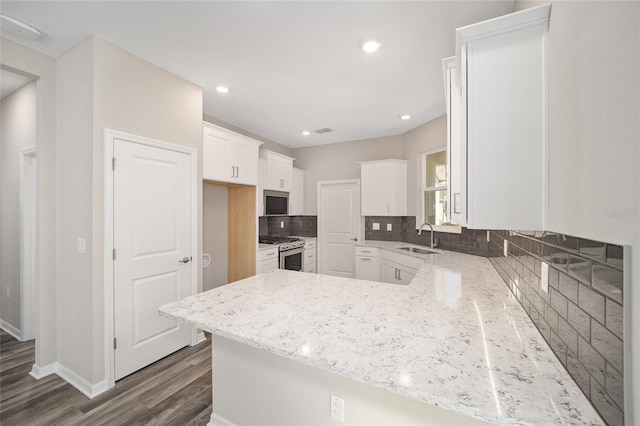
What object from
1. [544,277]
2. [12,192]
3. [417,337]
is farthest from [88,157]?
[544,277]

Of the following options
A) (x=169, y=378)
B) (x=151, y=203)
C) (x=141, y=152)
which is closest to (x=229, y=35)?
(x=141, y=152)

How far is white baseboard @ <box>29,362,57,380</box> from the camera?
2154mm

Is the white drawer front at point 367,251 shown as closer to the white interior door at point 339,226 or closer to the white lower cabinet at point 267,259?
the white interior door at point 339,226

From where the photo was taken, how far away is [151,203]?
230cm

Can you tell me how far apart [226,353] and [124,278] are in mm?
1253

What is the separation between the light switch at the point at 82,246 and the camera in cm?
200

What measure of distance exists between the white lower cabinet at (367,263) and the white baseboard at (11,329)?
423 cm

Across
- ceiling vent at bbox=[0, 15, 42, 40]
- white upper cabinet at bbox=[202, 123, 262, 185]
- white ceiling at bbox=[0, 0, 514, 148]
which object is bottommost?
white upper cabinet at bbox=[202, 123, 262, 185]

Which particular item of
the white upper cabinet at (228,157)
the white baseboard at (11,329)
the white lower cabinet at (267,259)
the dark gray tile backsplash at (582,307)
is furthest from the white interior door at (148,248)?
the dark gray tile backsplash at (582,307)

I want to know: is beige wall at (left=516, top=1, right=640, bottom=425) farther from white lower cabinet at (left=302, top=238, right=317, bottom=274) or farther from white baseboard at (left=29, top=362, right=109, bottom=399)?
white lower cabinet at (left=302, top=238, right=317, bottom=274)

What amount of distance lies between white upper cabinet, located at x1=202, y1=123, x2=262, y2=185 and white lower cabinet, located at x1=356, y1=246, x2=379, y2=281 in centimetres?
205

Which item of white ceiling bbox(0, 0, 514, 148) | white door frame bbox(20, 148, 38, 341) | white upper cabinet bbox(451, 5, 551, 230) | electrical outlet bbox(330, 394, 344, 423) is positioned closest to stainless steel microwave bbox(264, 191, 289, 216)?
white ceiling bbox(0, 0, 514, 148)

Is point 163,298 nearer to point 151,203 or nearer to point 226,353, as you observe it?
point 151,203

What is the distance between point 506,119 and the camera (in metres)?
1.04
